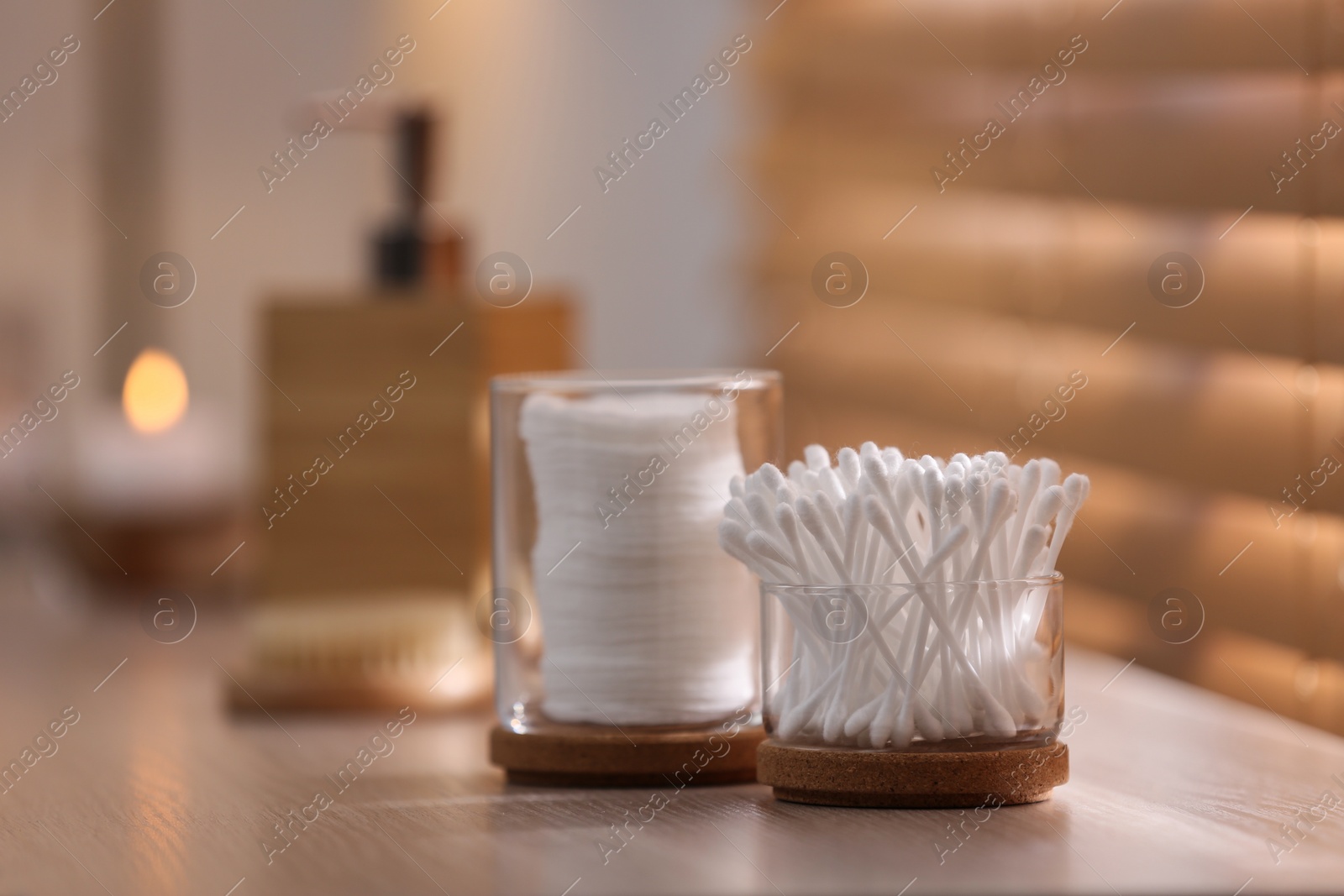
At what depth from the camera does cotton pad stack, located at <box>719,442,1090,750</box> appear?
0.57 meters

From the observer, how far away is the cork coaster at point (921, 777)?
0.57 metres

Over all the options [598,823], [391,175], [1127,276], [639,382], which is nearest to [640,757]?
[598,823]

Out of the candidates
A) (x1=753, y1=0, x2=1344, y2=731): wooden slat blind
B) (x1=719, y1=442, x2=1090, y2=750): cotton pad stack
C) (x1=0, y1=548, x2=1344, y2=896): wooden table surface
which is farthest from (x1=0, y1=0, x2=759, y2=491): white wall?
(x1=719, y1=442, x2=1090, y2=750): cotton pad stack

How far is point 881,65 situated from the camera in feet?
4.44

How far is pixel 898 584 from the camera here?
1.88ft

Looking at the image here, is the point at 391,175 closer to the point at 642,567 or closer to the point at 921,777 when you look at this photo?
the point at 642,567

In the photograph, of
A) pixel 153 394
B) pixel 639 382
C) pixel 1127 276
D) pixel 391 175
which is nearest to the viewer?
pixel 639 382

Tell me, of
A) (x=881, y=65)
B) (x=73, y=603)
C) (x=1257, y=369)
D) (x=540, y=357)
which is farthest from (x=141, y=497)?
(x=1257, y=369)

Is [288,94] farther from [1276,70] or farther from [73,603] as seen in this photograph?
[1276,70]

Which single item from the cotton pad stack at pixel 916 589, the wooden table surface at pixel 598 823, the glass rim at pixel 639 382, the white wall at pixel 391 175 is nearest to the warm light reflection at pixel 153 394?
the white wall at pixel 391 175

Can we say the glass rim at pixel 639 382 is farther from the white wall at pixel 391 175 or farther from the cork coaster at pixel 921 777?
the white wall at pixel 391 175

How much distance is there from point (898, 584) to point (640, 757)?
0.15 m

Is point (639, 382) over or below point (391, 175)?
below

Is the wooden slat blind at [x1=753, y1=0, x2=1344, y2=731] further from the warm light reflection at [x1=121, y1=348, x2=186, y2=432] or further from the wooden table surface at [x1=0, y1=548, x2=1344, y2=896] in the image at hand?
the warm light reflection at [x1=121, y1=348, x2=186, y2=432]
